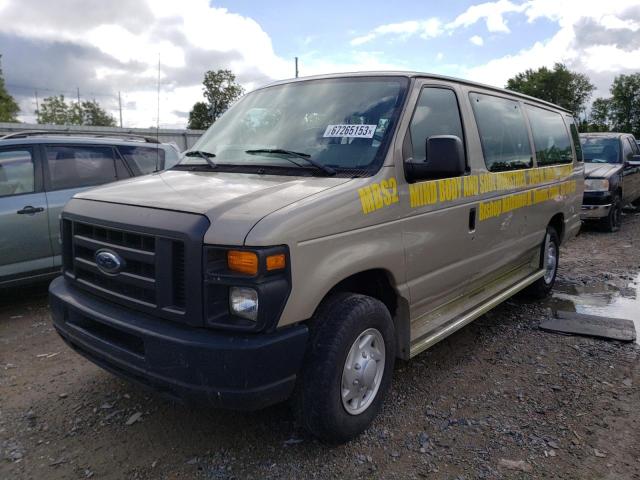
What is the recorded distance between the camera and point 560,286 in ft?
20.6

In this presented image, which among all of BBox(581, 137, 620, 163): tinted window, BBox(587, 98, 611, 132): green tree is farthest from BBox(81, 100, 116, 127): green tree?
BBox(587, 98, 611, 132): green tree

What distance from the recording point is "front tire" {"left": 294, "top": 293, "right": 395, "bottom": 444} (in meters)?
2.54

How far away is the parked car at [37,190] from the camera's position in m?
4.88

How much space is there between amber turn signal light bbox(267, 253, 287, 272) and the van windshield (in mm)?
792

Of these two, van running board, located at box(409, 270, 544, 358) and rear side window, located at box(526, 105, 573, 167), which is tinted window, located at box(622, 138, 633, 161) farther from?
van running board, located at box(409, 270, 544, 358)

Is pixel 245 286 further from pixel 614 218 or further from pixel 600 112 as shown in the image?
pixel 600 112

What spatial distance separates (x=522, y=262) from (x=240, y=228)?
3603mm

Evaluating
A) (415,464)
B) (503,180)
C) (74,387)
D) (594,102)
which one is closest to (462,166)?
(503,180)

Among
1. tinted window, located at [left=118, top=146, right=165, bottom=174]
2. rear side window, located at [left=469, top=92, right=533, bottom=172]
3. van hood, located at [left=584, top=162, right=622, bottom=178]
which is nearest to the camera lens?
rear side window, located at [left=469, top=92, right=533, bottom=172]

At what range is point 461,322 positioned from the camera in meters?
3.72

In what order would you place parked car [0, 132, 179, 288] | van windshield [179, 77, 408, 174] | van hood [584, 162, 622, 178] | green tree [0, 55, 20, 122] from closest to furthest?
1. van windshield [179, 77, 408, 174]
2. parked car [0, 132, 179, 288]
3. van hood [584, 162, 622, 178]
4. green tree [0, 55, 20, 122]

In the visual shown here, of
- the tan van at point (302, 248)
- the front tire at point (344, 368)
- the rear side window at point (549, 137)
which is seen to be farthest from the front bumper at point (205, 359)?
the rear side window at point (549, 137)

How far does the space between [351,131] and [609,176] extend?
8468 millimetres

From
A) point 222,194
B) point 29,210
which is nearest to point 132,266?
point 222,194
